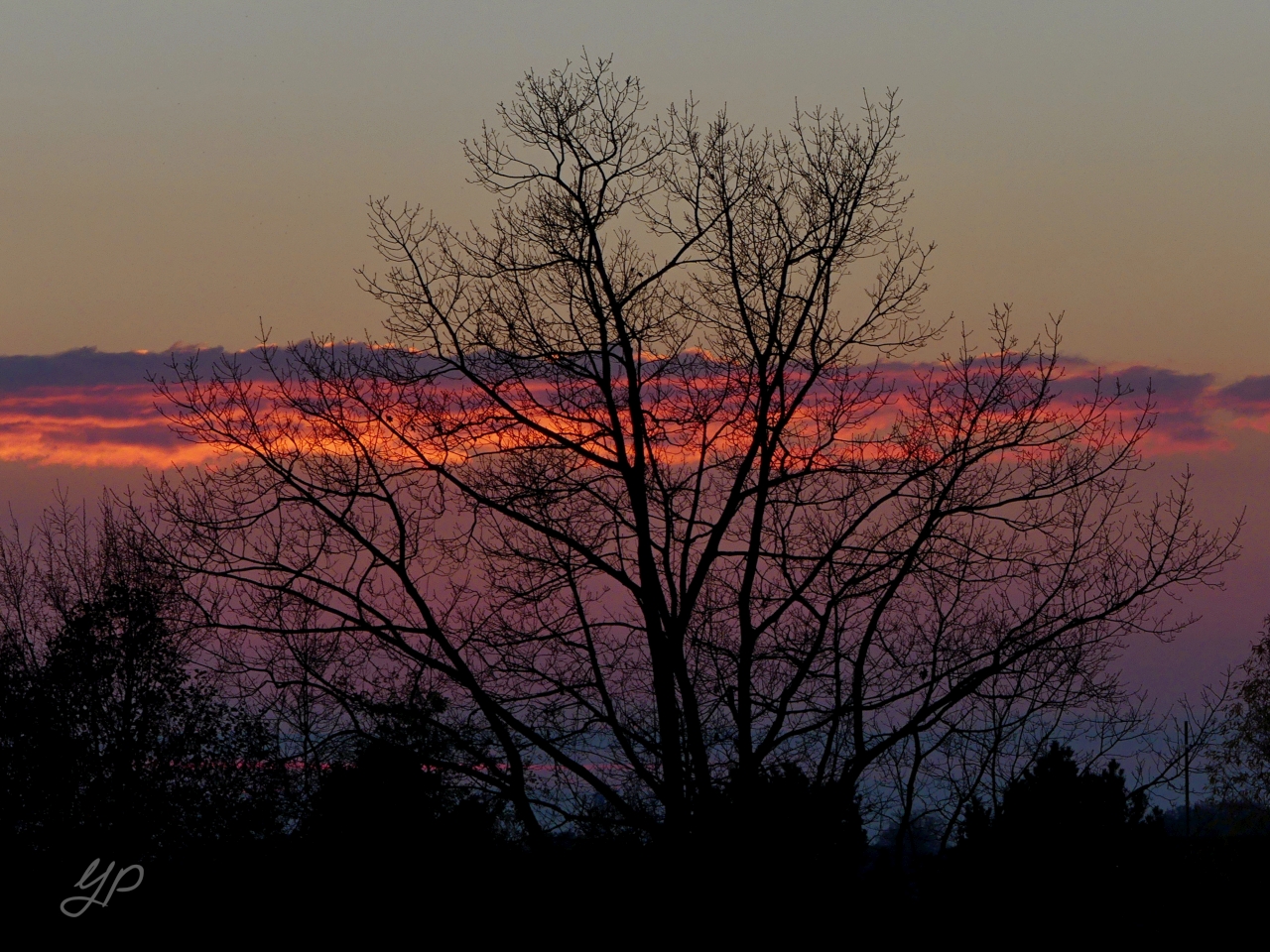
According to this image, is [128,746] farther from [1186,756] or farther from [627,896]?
[1186,756]

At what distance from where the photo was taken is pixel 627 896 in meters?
17.1

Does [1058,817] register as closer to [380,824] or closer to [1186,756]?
[1186,756]

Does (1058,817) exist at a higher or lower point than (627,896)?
lower

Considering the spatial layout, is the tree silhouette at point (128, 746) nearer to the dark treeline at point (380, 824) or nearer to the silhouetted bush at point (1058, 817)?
the dark treeline at point (380, 824)

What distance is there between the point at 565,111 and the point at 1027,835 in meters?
12.6

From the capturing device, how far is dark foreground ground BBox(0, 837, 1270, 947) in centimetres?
1661

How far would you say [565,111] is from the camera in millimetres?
17062

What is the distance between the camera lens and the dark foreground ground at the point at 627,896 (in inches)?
654

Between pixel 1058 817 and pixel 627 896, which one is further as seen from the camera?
pixel 1058 817

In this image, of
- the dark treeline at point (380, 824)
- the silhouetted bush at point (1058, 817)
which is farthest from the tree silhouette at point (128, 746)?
the silhouetted bush at point (1058, 817)

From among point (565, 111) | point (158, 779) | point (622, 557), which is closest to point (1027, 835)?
point (622, 557)

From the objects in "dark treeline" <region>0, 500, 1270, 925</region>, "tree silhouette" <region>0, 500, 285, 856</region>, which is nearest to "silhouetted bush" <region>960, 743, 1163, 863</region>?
"dark treeline" <region>0, 500, 1270, 925</region>

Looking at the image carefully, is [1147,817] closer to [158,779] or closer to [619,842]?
[619,842]

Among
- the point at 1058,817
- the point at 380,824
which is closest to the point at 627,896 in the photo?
the point at 380,824
